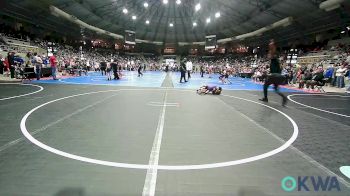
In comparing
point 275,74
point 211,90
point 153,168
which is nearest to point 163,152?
point 153,168

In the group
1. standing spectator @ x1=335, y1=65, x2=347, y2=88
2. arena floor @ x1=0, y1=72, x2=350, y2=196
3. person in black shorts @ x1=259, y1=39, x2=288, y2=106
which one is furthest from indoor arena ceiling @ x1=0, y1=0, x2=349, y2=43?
arena floor @ x1=0, y1=72, x2=350, y2=196

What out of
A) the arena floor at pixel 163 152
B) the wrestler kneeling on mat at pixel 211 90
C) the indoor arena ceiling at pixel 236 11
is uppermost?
the indoor arena ceiling at pixel 236 11

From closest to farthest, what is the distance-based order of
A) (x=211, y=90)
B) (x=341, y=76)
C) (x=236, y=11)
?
(x=211, y=90)
(x=341, y=76)
(x=236, y=11)

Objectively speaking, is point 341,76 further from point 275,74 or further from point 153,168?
point 153,168

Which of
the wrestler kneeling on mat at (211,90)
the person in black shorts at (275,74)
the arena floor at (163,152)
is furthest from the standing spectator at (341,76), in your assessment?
the arena floor at (163,152)

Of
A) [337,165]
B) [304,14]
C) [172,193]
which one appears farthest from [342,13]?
[172,193]

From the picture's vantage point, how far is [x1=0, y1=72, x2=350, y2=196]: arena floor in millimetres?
3207

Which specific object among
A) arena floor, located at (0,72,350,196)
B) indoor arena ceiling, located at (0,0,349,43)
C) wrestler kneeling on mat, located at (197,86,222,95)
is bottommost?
arena floor, located at (0,72,350,196)

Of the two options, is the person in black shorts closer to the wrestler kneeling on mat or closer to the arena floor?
the arena floor

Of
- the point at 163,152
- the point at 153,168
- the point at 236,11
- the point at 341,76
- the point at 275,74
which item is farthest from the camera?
the point at 236,11

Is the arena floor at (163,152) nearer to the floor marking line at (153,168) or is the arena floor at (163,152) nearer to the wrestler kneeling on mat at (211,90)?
the floor marking line at (153,168)

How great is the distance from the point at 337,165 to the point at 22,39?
1527 inches

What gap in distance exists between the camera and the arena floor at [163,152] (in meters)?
3.21

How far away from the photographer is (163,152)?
4.44 m
